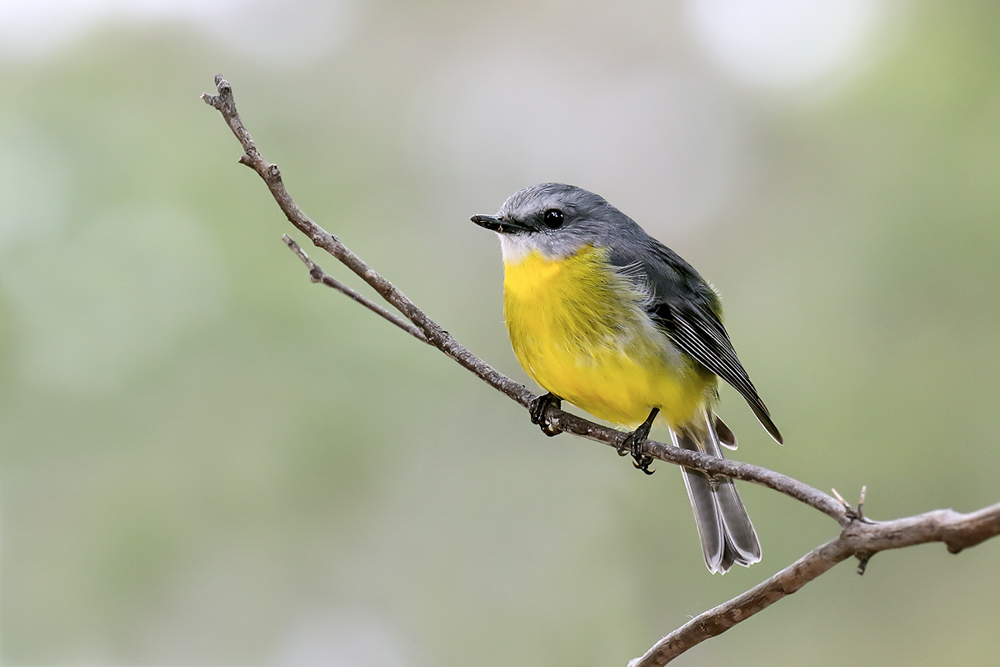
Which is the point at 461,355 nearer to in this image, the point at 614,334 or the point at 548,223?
the point at 614,334

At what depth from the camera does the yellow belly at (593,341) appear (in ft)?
8.11

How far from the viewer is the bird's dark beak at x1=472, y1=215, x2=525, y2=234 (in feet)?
8.31

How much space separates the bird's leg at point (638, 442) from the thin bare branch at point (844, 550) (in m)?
0.58

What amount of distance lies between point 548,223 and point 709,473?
1.04 meters

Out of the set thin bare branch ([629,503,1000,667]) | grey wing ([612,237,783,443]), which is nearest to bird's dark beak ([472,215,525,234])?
grey wing ([612,237,783,443])

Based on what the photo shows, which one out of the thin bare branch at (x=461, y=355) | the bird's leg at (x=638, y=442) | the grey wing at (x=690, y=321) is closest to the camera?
the thin bare branch at (x=461, y=355)

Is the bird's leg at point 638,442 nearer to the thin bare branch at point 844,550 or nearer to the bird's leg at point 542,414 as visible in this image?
the bird's leg at point 542,414

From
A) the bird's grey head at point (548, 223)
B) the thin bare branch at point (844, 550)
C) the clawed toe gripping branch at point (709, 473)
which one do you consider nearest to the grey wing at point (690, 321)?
the bird's grey head at point (548, 223)

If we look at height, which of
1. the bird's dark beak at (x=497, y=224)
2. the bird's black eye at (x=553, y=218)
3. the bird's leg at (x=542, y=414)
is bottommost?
the bird's leg at (x=542, y=414)

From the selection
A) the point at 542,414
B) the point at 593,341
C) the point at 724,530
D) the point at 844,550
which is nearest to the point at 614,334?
the point at 593,341

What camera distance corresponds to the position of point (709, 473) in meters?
1.85

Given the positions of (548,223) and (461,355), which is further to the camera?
(548,223)

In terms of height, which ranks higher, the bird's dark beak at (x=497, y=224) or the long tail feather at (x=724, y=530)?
the bird's dark beak at (x=497, y=224)

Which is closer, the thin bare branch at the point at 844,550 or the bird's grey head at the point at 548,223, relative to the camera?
the thin bare branch at the point at 844,550
